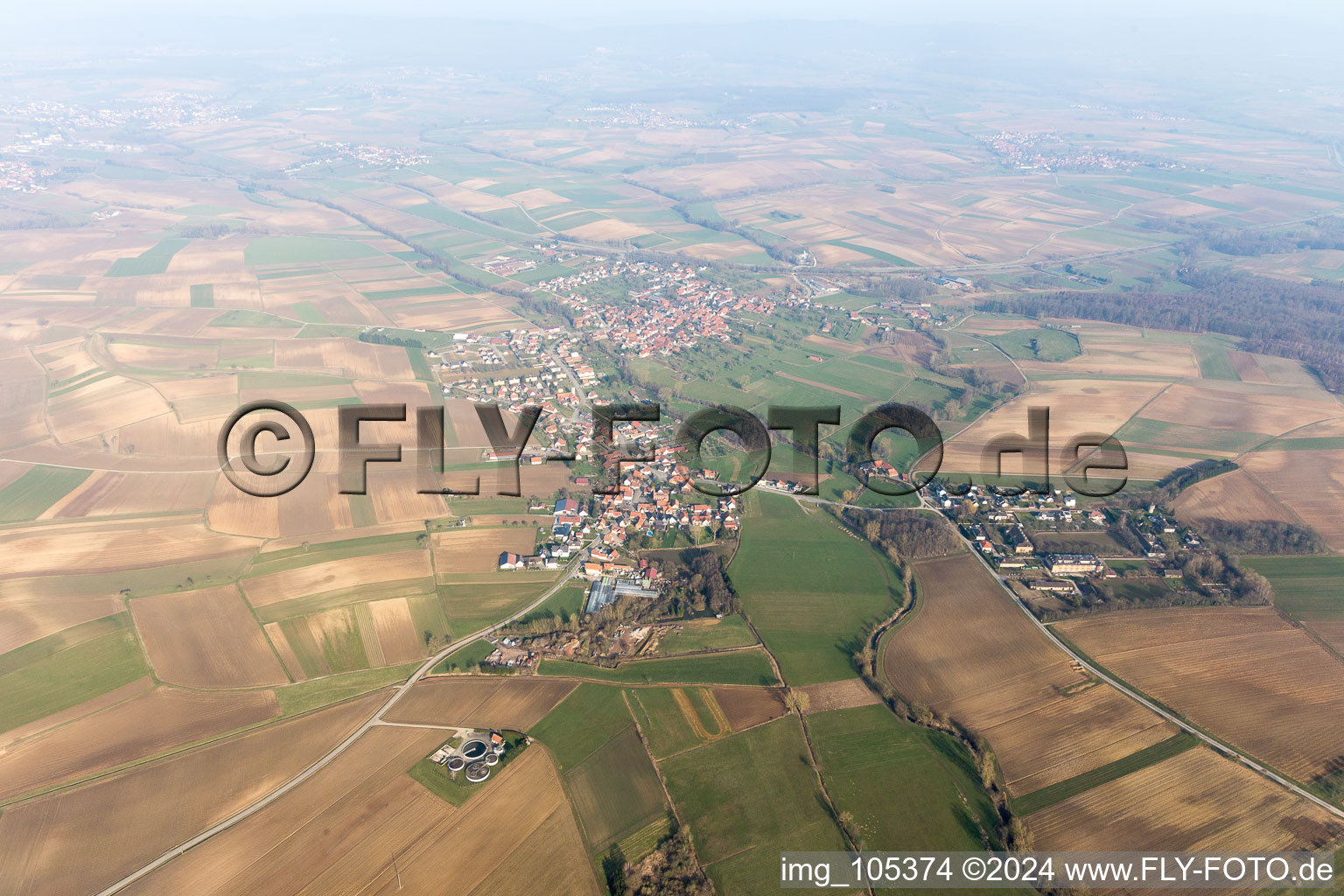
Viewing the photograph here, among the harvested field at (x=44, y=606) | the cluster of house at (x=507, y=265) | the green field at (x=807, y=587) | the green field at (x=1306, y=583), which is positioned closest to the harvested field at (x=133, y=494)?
the harvested field at (x=44, y=606)

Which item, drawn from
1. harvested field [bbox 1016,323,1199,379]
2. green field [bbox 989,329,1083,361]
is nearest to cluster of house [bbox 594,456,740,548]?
harvested field [bbox 1016,323,1199,379]

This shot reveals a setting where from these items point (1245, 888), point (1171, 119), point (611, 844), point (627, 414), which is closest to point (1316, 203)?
point (1171, 119)

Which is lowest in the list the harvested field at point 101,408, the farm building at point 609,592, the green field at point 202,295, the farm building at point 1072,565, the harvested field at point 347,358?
the farm building at point 609,592

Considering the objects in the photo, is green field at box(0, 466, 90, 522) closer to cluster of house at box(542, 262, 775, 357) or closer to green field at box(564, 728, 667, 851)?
green field at box(564, 728, 667, 851)

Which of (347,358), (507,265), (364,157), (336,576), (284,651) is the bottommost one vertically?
(284,651)

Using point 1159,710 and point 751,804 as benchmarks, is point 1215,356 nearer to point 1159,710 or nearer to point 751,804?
point 1159,710

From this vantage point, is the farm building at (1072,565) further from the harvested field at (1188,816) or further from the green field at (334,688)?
the green field at (334,688)

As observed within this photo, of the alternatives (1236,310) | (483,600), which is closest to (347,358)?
(483,600)
